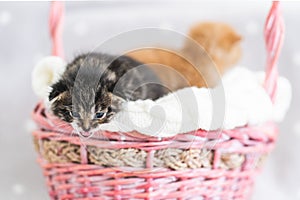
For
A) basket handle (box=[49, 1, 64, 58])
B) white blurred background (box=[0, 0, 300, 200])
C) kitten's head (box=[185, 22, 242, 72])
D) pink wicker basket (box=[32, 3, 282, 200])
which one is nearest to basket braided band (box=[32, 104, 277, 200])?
pink wicker basket (box=[32, 3, 282, 200])

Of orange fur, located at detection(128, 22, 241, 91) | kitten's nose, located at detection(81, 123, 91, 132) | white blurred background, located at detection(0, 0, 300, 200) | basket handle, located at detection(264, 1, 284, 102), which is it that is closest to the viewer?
kitten's nose, located at detection(81, 123, 91, 132)

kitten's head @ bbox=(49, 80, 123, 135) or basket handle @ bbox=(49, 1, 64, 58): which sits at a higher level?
basket handle @ bbox=(49, 1, 64, 58)

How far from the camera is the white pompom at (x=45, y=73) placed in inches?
41.0

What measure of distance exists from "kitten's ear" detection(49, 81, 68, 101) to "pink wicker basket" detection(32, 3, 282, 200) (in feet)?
0.18

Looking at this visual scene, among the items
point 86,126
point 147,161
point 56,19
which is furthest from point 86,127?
point 56,19

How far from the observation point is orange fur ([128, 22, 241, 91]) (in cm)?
119

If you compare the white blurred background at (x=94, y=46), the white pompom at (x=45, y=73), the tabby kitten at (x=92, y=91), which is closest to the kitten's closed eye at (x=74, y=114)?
the tabby kitten at (x=92, y=91)

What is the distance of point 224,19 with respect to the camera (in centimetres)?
152

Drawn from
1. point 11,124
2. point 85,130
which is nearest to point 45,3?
point 11,124

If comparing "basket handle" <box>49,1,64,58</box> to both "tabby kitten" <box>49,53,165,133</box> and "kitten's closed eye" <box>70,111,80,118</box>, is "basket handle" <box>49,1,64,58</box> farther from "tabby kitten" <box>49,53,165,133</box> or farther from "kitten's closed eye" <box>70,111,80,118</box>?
"kitten's closed eye" <box>70,111,80,118</box>

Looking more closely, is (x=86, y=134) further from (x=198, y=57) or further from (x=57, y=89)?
(x=198, y=57)

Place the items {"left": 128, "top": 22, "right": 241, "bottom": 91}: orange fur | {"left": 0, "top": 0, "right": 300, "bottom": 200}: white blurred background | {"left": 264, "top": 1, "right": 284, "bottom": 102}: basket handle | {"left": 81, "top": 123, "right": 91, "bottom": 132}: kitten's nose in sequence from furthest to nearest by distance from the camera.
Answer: {"left": 0, "top": 0, "right": 300, "bottom": 200}: white blurred background < {"left": 128, "top": 22, "right": 241, "bottom": 91}: orange fur < {"left": 264, "top": 1, "right": 284, "bottom": 102}: basket handle < {"left": 81, "top": 123, "right": 91, "bottom": 132}: kitten's nose

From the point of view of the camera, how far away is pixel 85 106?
2.93ft

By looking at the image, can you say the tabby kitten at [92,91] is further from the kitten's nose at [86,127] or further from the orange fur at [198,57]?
the orange fur at [198,57]
